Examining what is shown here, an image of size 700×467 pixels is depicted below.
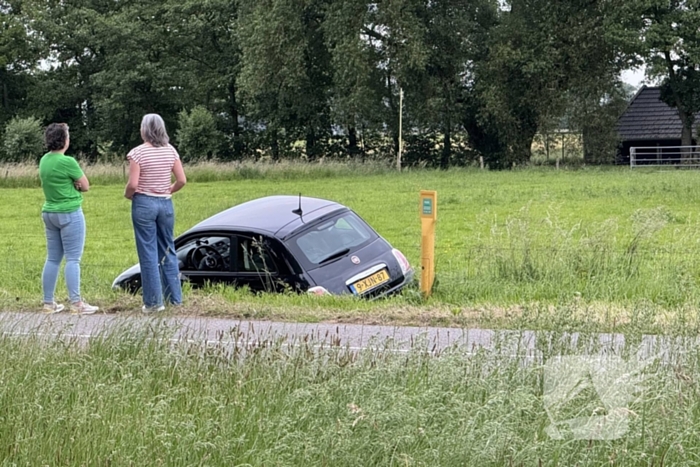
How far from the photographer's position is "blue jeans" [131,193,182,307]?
25.7 feet

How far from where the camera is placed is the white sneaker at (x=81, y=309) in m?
8.28

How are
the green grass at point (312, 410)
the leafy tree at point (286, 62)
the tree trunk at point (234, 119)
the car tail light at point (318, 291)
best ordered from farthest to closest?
1. the tree trunk at point (234, 119)
2. the leafy tree at point (286, 62)
3. the car tail light at point (318, 291)
4. the green grass at point (312, 410)

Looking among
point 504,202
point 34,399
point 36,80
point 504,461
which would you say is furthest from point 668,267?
point 36,80

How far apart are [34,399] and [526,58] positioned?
142 feet

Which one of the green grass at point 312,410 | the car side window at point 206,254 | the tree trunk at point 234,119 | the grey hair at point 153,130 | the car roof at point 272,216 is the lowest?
the green grass at point 312,410

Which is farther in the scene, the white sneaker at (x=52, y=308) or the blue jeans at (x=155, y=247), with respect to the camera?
the white sneaker at (x=52, y=308)

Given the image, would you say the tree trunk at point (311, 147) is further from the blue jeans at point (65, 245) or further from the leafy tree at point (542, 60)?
the blue jeans at point (65, 245)

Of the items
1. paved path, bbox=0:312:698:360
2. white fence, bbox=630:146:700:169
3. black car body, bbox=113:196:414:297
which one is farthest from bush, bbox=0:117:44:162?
paved path, bbox=0:312:698:360

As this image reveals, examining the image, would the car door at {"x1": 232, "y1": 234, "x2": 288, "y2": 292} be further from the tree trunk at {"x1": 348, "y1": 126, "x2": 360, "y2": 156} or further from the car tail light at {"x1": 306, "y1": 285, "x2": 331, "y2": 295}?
the tree trunk at {"x1": 348, "y1": 126, "x2": 360, "y2": 156}

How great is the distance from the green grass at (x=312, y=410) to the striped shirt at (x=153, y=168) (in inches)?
114

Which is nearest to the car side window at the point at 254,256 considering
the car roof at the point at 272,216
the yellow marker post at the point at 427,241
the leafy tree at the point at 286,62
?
the car roof at the point at 272,216

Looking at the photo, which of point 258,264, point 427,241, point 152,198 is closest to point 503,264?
point 427,241

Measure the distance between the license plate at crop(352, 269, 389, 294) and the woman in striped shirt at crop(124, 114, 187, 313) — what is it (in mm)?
2153

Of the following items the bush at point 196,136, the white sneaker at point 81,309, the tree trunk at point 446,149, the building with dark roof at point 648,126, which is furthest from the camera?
the building with dark roof at point 648,126
